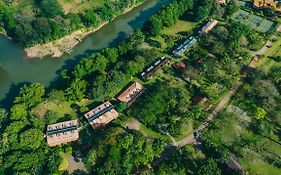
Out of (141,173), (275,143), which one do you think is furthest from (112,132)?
(275,143)

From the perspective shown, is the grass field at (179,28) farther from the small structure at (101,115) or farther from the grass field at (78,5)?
the small structure at (101,115)

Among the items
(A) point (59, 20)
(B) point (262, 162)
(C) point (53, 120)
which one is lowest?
(B) point (262, 162)

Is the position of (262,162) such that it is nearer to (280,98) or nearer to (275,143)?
(275,143)

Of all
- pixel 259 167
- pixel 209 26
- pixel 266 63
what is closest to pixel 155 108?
pixel 259 167

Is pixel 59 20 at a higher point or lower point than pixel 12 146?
higher

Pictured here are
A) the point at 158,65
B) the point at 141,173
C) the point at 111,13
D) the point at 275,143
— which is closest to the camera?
the point at 141,173

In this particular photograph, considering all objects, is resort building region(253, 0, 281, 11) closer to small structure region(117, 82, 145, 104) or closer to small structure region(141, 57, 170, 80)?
small structure region(141, 57, 170, 80)

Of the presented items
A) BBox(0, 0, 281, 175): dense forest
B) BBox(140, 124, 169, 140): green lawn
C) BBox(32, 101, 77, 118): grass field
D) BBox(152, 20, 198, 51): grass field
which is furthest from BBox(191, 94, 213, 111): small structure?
BBox(32, 101, 77, 118): grass field
